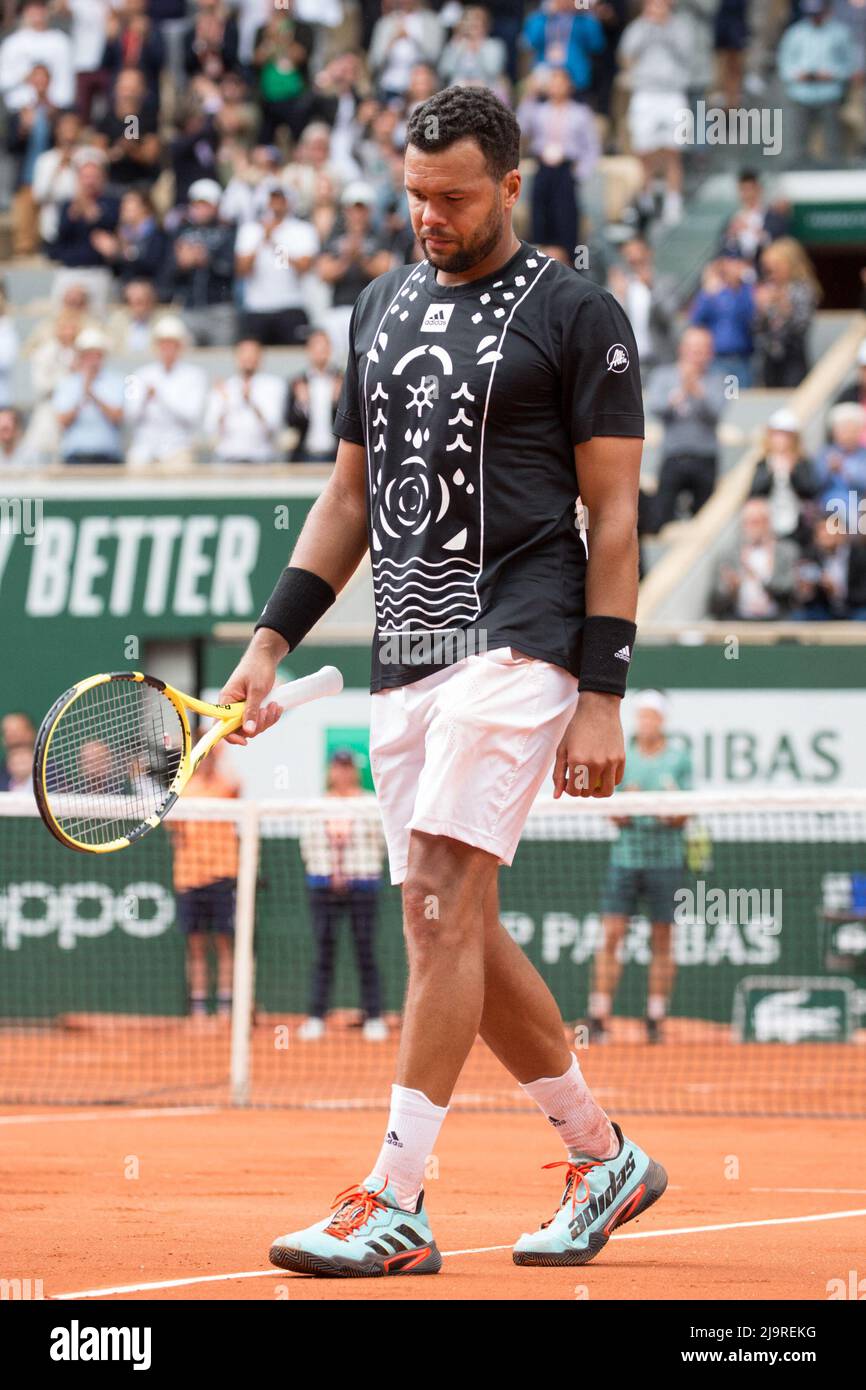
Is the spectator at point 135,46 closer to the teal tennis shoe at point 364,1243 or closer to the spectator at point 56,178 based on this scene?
the spectator at point 56,178

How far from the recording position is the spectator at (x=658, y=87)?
19.8 metres

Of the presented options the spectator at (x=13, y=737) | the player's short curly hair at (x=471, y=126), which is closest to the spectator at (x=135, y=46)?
the spectator at (x=13, y=737)

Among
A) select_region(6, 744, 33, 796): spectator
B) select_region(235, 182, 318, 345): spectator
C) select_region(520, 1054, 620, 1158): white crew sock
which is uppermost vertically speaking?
select_region(235, 182, 318, 345): spectator

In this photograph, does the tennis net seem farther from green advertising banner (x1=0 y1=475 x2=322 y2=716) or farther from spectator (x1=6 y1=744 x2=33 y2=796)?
green advertising banner (x1=0 y1=475 x2=322 y2=716)

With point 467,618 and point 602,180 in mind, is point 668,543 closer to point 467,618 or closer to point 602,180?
point 602,180

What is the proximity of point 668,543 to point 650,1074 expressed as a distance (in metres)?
4.98

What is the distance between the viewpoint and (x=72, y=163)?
2034 cm

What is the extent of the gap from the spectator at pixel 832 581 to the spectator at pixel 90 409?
519 cm

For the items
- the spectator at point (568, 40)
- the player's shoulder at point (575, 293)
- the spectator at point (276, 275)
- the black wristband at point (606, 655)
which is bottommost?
the black wristband at point (606, 655)

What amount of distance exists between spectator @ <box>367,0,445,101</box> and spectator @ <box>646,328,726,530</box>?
497 cm

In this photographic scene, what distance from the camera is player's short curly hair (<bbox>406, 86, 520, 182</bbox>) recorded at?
202 inches

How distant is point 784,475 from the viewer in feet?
51.3

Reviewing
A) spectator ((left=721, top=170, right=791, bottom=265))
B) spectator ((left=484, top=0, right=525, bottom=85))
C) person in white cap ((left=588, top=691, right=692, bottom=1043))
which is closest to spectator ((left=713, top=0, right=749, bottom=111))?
spectator ((left=484, top=0, right=525, bottom=85))
